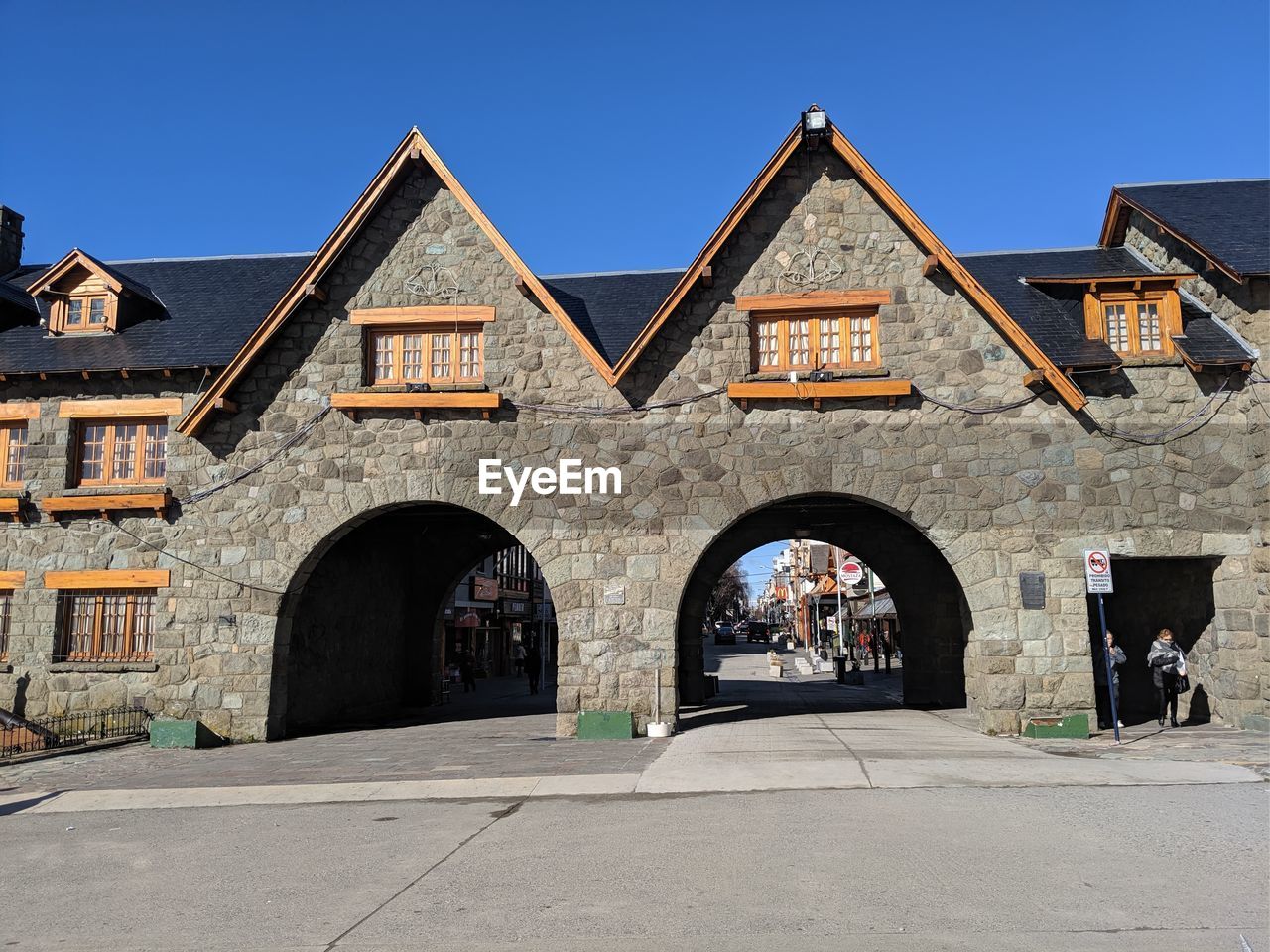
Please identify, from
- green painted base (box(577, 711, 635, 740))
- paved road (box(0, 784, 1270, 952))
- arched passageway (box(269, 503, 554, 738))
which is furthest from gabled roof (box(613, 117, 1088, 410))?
paved road (box(0, 784, 1270, 952))

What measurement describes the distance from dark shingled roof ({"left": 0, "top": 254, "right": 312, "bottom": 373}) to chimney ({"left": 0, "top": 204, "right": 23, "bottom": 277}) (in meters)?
0.38

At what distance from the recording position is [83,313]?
61.1 ft

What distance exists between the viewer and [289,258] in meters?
21.7

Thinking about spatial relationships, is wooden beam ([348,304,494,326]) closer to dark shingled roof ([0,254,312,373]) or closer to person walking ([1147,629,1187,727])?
dark shingled roof ([0,254,312,373])

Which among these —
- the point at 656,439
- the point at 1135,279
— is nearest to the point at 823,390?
the point at 656,439

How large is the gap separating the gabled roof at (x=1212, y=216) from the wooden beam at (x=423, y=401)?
11930 mm

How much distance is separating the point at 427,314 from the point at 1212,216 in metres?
14.0

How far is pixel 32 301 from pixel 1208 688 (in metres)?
23.1

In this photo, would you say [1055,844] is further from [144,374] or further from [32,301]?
[32,301]

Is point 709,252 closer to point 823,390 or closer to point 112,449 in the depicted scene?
point 823,390

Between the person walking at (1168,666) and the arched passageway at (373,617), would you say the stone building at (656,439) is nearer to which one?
the arched passageway at (373,617)

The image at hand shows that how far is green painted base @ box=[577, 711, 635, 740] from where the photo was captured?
14859 mm

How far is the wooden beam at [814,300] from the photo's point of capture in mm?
15539

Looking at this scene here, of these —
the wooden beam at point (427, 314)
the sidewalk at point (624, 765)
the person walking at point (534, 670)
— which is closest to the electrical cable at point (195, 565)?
the sidewalk at point (624, 765)
